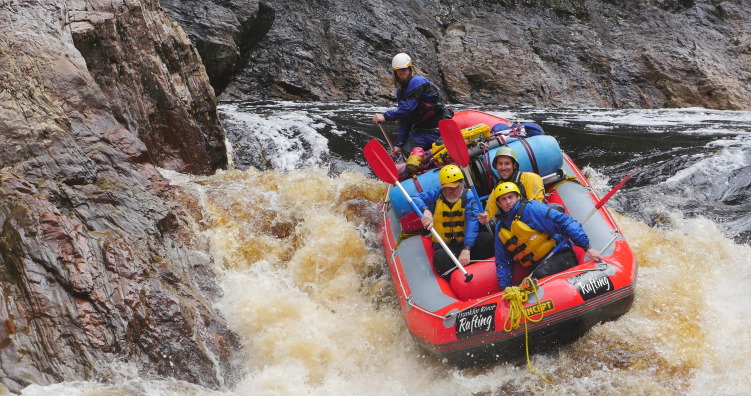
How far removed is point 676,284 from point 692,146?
4.79m

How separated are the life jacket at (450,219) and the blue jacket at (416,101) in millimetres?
1512

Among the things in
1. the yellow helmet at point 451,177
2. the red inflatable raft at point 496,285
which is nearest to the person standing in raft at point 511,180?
the yellow helmet at point 451,177

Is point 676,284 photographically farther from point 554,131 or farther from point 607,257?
point 554,131

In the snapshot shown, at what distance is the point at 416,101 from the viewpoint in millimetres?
6559

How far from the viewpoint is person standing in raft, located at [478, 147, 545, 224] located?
5.10m

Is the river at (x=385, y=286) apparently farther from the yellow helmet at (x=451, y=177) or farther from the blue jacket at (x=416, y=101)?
the yellow helmet at (x=451, y=177)

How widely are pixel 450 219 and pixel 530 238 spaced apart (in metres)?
0.73

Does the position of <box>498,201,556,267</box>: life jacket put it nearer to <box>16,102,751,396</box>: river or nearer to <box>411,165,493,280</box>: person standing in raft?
<box>411,165,493,280</box>: person standing in raft

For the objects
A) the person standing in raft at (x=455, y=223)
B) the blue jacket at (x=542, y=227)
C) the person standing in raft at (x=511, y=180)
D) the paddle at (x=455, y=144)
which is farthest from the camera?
the paddle at (x=455, y=144)

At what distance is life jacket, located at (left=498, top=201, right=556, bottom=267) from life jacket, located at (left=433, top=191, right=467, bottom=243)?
1.55 feet

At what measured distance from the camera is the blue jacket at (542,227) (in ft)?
15.3

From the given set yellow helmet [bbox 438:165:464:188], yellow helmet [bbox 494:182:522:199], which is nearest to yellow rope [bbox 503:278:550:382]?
yellow helmet [bbox 494:182:522:199]

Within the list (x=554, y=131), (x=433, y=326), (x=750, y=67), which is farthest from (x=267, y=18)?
(x=750, y=67)

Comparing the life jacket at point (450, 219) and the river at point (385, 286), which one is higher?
the life jacket at point (450, 219)
